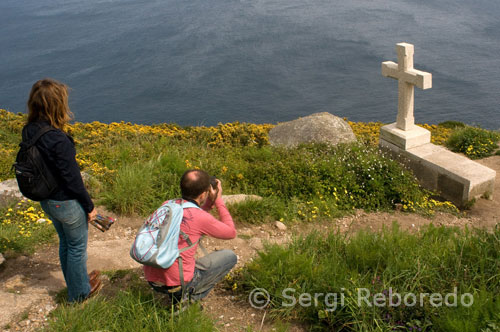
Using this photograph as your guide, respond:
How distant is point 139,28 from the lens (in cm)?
4628

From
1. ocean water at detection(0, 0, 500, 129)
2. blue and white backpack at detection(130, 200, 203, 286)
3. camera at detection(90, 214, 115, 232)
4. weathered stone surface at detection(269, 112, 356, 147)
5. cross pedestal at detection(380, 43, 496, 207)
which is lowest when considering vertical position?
ocean water at detection(0, 0, 500, 129)

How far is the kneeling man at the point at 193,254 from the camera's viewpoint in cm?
379

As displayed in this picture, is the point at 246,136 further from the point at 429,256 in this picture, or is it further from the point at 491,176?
the point at 429,256

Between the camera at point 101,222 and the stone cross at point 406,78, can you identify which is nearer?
the camera at point 101,222

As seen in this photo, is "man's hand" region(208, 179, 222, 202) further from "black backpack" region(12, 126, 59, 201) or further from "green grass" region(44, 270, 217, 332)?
"black backpack" region(12, 126, 59, 201)

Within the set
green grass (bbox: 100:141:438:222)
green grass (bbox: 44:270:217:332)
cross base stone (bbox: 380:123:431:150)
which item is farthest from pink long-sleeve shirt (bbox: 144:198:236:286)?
cross base stone (bbox: 380:123:431:150)

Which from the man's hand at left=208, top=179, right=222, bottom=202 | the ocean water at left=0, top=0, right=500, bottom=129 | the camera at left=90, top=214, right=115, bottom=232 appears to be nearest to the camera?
the man's hand at left=208, top=179, right=222, bottom=202

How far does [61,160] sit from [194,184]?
1063 mm

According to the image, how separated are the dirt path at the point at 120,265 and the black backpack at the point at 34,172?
1.13 meters

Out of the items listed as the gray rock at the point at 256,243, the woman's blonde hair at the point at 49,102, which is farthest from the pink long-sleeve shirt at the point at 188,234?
the gray rock at the point at 256,243

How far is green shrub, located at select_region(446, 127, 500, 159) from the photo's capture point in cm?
1099

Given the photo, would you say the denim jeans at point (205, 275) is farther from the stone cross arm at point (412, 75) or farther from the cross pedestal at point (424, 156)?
the stone cross arm at point (412, 75)

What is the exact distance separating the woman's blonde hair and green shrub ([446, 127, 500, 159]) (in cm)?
977

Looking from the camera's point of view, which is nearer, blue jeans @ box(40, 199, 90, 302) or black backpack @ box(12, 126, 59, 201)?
black backpack @ box(12, 126, 59, 201)
